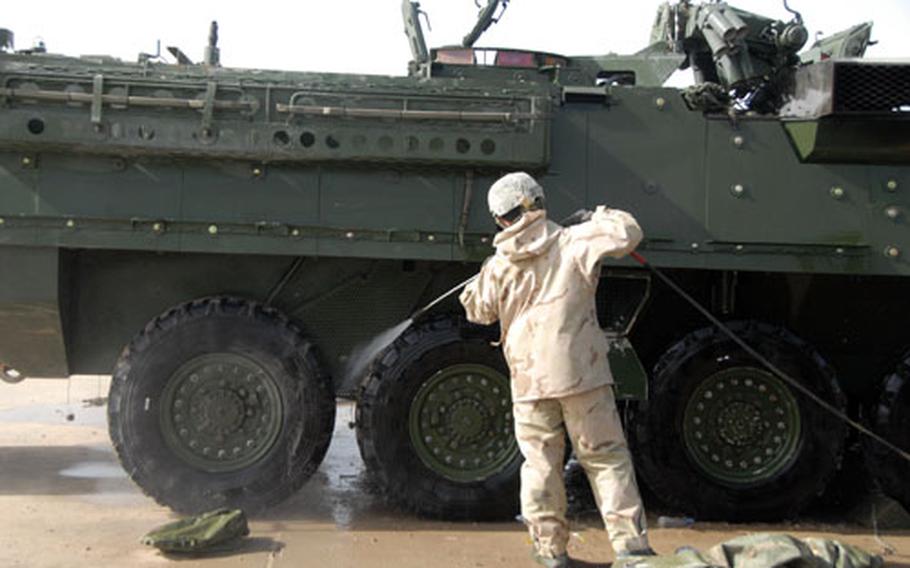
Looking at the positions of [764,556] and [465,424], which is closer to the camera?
[764,556]

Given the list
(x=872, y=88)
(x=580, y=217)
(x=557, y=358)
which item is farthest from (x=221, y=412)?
(x=872, y=88)

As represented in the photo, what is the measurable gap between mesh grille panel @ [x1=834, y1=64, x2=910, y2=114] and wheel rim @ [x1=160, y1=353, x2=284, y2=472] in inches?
141

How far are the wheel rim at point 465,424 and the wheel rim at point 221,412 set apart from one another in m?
0.84

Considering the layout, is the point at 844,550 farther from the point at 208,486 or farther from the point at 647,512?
the point at 208,486

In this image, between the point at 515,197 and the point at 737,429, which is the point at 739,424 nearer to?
the point at 737,429

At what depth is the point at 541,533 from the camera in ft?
15.0

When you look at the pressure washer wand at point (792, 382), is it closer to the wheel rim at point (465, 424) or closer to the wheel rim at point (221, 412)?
the wheel rim at point (465, 424)

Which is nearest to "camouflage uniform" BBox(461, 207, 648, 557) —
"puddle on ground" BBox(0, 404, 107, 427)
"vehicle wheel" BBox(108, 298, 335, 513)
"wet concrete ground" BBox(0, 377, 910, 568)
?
"wet concrete ground" BBox(0, 377, 910, 568)

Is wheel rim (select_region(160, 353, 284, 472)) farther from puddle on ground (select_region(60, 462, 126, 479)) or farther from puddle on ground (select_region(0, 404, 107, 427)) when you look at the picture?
puddle on ground (select_region(0, 404, 107, 427))

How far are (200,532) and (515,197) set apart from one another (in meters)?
2.24

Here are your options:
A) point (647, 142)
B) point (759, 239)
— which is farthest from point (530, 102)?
point (759, 239)

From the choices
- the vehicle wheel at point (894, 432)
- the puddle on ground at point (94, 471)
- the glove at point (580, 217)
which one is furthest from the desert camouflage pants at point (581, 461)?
the puddle on ground at point (94, 471)

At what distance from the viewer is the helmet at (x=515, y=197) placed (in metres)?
4.58

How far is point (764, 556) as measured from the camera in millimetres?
4332
